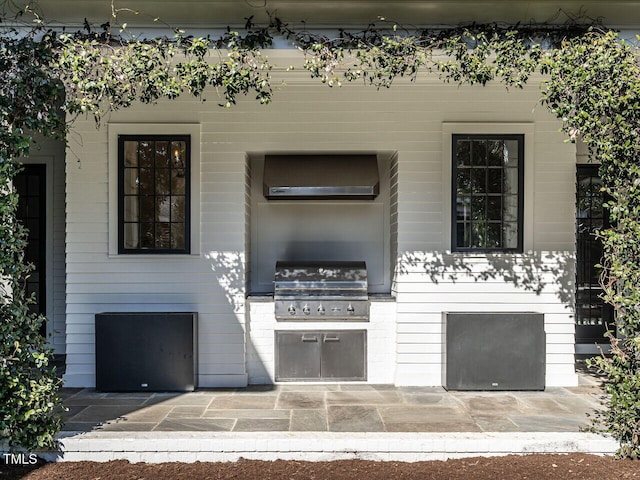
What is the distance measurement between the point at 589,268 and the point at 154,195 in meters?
5.47

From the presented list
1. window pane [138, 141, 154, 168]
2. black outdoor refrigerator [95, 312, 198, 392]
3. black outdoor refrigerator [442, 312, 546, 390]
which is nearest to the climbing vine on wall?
black outdoor refrigerator [442, 312, 546, 390]

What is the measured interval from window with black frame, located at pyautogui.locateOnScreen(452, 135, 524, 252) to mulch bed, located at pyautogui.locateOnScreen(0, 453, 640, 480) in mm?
2348

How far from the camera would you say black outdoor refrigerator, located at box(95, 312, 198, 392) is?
4930 mm

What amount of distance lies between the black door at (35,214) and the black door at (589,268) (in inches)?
273

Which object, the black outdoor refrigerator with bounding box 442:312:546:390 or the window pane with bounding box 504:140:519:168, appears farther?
the window pane with bounding box 504:140:519:168

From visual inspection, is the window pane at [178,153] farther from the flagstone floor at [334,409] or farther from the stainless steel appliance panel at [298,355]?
the flagstone floor at [334,409]

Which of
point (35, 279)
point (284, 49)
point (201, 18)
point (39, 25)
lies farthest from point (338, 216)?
point (35, 279)

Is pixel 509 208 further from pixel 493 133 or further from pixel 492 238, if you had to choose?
pixel 493 133

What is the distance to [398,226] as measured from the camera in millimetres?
5281

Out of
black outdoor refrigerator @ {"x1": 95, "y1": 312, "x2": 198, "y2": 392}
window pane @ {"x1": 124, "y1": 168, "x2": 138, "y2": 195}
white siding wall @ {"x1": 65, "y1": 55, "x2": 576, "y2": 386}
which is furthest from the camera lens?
window pane @ {"x1": 124, "y1": 168, "x2": 138, "y2": 195}

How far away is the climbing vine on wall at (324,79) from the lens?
3.54m

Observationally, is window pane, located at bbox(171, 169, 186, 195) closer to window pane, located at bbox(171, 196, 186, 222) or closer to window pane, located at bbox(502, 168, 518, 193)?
window pane, located at bbox(171, 196, 186, 222)

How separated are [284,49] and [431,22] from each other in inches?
48.4

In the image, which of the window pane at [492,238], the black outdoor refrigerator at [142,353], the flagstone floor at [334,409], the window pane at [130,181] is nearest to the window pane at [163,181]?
the window pane at [130,181]
